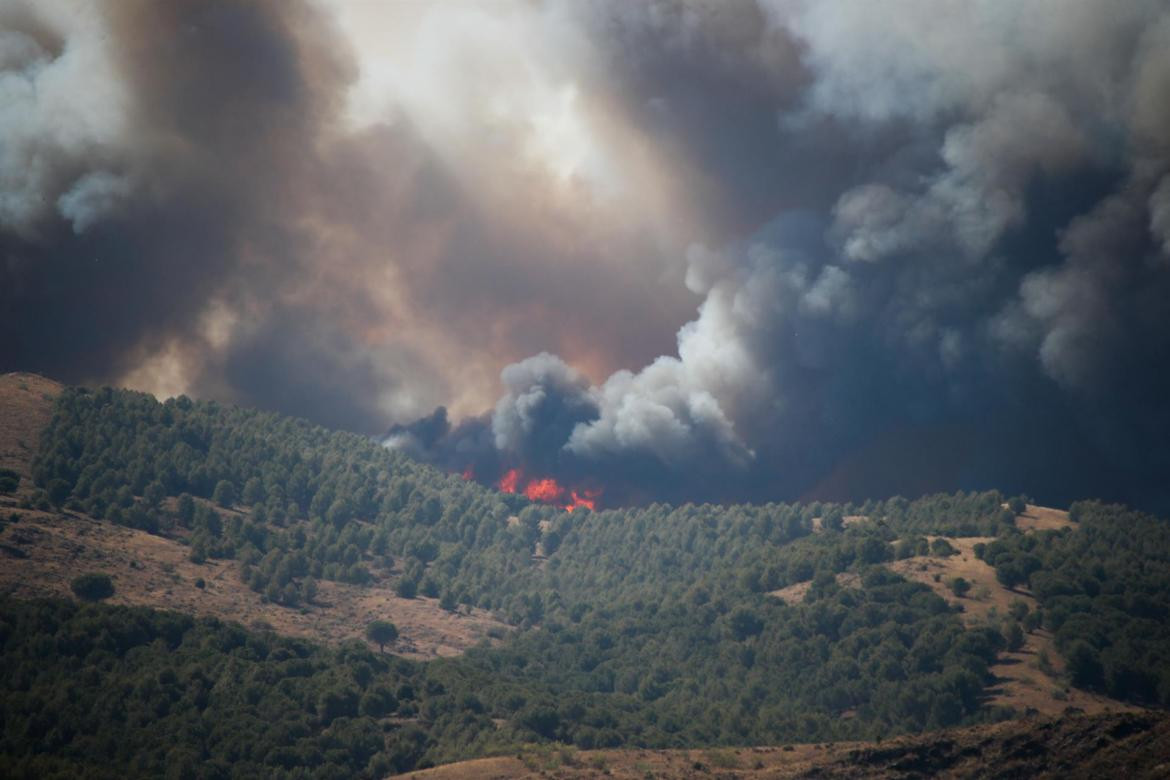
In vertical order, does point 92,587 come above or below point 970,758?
above

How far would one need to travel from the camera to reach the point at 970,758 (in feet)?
326

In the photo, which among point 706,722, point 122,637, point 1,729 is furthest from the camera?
point 706,722

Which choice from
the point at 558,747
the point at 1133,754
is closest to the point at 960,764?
the point at 1133,754

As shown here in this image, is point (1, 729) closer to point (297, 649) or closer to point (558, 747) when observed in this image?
point (297, 649)

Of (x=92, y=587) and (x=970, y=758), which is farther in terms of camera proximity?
(x=92, y=587)

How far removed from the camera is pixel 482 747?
139125 mm

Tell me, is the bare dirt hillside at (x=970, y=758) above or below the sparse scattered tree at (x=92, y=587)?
below

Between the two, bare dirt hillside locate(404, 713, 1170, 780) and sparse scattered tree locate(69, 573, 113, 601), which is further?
sparse scattered tree locate(69, 573, 113, 601)

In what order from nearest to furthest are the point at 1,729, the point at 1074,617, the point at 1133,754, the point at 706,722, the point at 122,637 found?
1. the point at 1133,754
2. the point at 1,729
3. the point at 122,637
4. the point at 706,722
5. the point at 1074,617

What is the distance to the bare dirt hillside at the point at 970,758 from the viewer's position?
3664 inches

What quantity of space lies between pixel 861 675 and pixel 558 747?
273ft

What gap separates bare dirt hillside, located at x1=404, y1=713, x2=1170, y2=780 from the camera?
305 feet

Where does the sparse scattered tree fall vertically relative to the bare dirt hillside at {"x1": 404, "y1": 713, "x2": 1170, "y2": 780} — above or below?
above

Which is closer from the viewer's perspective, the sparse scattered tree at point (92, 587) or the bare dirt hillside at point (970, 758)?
the bare dirt hillside at point (970, 758)
